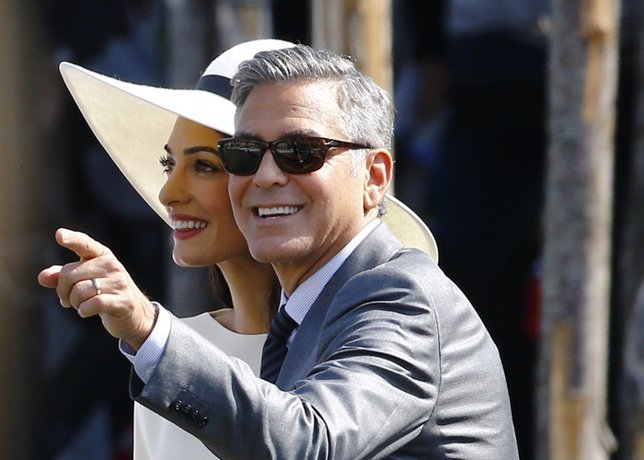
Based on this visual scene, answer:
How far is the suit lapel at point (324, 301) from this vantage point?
249cm

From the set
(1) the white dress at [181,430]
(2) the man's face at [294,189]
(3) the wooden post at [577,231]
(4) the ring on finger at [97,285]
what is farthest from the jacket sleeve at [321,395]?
(3) the wooden post at [577,231]

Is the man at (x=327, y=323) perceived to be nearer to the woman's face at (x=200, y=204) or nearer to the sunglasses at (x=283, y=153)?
the sunglasses at (x=283, y=153)

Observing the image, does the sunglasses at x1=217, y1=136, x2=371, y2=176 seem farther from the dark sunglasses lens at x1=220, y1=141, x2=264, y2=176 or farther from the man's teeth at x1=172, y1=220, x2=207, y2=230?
the man's teeth at x1=172, y1=220, x2=207, y2=230

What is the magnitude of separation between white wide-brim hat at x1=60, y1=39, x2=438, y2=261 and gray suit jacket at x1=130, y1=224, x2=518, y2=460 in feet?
2.41

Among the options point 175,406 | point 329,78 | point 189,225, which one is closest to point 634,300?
point 189,225

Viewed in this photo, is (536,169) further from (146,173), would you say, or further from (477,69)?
(146,173)

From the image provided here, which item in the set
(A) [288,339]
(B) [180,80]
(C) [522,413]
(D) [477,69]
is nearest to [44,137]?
(B) [180,80]

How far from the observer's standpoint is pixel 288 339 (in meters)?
2.68

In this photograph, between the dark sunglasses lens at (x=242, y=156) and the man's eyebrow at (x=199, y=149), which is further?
the man's eyebrow at (x=199, y=149)

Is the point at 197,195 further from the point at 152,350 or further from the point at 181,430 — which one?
the point at 152,350

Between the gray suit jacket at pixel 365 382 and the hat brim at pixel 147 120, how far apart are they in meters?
0.73

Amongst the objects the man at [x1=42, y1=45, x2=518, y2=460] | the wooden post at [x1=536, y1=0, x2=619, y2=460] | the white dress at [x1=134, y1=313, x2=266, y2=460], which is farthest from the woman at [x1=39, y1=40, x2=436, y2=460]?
the wooden post at [x1=536, y1=0, x2=619, y2=460]

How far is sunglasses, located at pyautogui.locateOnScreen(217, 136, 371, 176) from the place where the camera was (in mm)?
2512

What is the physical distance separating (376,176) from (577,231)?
335 centimetres
